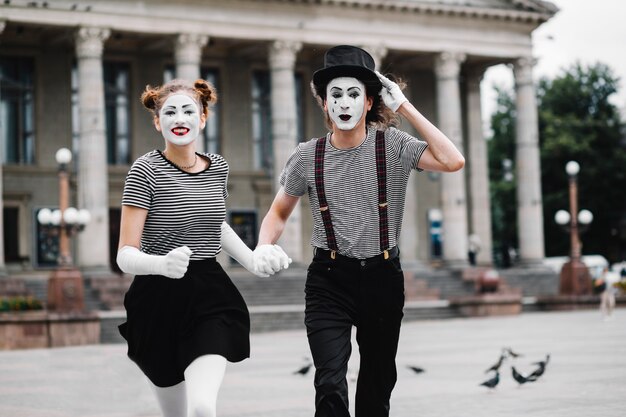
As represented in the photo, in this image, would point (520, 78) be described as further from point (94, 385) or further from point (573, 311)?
point (94, 385)

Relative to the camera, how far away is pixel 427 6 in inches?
1950

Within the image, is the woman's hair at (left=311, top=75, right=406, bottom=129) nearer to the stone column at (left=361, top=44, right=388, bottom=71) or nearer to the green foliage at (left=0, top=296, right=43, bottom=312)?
the green foliage at (left=0, top=296, right=43, bottom=312)

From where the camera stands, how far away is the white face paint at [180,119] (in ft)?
23.8

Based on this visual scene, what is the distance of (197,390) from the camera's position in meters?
6.67

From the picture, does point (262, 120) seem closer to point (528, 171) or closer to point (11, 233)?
point (528, 171)

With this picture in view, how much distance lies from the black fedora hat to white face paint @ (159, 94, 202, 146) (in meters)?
0.76

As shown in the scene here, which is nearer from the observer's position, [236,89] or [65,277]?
[65,277]

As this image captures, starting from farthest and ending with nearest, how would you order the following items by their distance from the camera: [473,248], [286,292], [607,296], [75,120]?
[473,248], [75,120], [286,292], [607,296]

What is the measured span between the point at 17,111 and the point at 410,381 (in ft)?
109

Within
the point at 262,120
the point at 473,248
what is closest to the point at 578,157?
the point at 473,248

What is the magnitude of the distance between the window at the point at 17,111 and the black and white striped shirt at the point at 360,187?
40198mm

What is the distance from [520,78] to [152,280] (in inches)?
1846

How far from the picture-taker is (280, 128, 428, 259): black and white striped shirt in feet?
23.8

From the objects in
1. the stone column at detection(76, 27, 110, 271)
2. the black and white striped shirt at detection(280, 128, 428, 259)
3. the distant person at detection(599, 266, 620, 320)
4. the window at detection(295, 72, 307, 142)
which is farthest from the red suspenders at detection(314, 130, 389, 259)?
the window at detection(295, 72, 307, 142)
